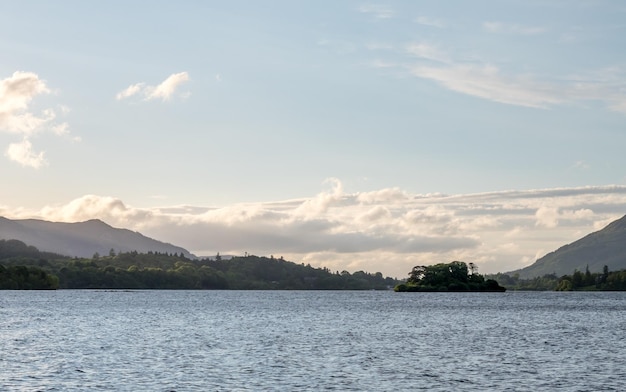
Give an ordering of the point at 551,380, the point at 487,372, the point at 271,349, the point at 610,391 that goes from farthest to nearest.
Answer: the point at 271,349 < the point at 487,372 < the point at 551,380 < the point at 610,391

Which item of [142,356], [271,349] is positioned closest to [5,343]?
[142,356]

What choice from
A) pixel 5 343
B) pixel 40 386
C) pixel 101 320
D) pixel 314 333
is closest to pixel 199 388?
pixel 40 386

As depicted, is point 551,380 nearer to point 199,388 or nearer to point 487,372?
point 487,372

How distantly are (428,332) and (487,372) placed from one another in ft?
218

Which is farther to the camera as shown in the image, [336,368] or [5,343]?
[5,343]

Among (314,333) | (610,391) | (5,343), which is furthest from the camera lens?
(314,333)

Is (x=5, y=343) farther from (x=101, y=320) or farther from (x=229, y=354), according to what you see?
(x=101, y=320)

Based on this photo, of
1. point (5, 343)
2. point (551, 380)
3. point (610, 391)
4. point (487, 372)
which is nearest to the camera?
point (610, 391)

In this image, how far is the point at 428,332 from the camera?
514 ft

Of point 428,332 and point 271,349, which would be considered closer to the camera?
point 271,349

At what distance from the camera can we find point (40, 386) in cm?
7806

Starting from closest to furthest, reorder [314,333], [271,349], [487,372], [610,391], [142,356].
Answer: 1. [610,391]
2. [487,372]
3. [142,356]
4. [271,349]
5. [314,333]

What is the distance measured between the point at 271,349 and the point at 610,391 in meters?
50.8

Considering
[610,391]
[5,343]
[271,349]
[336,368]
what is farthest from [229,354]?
[610,391]
